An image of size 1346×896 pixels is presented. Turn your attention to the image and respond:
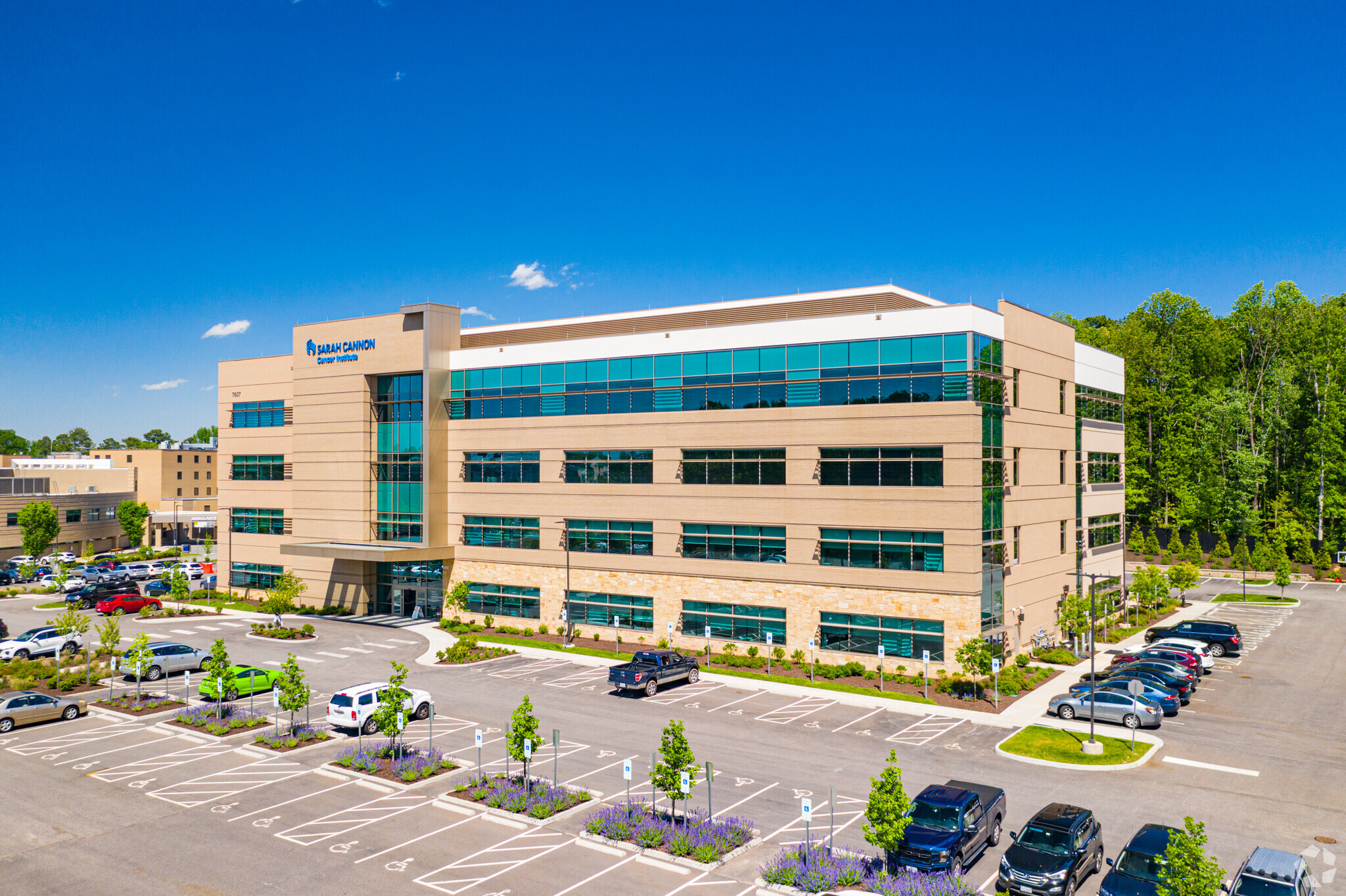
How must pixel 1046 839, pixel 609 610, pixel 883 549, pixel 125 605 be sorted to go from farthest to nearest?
pixel 125 605, pixel 609 610, pixel 883 549, pixel 1046 839

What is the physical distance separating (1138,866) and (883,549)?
24.0m

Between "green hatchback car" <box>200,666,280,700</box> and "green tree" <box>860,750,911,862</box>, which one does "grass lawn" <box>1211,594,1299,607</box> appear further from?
"green hatchback car" <box>200,666,280,700</box>

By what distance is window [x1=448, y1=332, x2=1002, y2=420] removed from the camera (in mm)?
41625

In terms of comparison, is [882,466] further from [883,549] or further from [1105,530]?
[1105,530]

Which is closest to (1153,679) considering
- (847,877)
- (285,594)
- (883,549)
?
(883,549)

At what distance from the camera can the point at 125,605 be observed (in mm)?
64375

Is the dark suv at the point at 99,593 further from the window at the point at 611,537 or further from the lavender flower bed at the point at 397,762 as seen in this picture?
the lavender flower bed at the point at 397,762

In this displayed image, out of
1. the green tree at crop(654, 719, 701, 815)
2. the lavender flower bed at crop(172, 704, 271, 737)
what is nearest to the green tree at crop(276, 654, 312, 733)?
the lavender flower bed at crop(172, 704, 271, 737)

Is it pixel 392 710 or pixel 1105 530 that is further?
pixel 1105 530

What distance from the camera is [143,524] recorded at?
11219 centimetres

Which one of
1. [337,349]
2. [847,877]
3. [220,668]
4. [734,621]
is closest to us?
[847,877]

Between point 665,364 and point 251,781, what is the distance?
30.7 m

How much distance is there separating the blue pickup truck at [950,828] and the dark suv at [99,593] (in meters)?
65.4

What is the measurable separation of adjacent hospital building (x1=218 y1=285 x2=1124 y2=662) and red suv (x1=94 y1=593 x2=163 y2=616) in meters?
6.71
